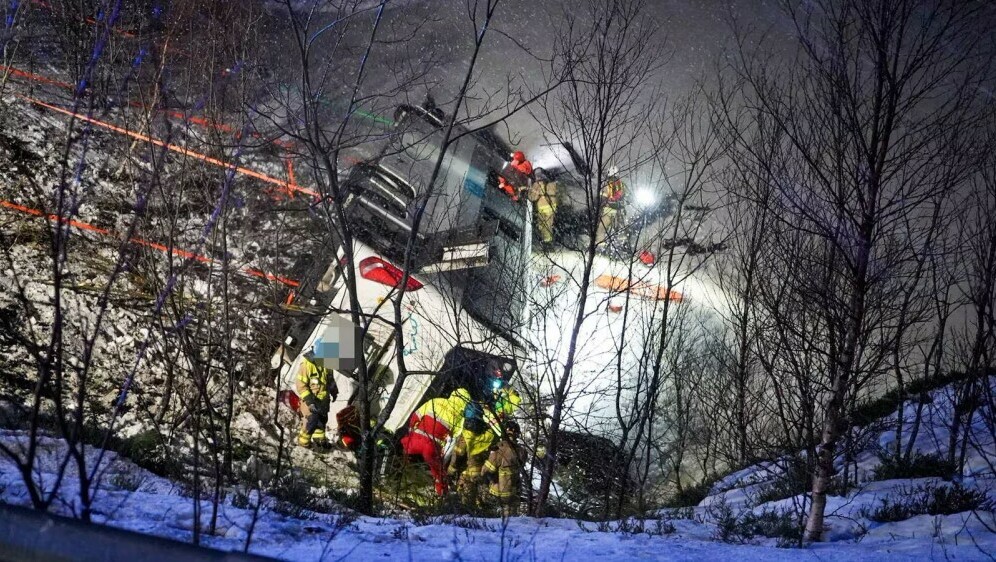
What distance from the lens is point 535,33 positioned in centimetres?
1975

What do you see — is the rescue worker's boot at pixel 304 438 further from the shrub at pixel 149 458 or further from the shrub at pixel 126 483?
the shrub at pixel 126 483

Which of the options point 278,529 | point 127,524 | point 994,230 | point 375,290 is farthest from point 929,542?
point 375,290

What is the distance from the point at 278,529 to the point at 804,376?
439 cm

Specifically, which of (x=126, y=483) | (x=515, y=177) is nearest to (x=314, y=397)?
(x=126, y=483)

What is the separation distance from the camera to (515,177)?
11.9 m

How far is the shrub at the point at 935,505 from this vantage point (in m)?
5.73

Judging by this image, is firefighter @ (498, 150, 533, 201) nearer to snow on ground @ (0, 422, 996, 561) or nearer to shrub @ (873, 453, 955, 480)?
shrub @ (873, 453, 955, 480)

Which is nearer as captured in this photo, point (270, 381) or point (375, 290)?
point (375, 290)

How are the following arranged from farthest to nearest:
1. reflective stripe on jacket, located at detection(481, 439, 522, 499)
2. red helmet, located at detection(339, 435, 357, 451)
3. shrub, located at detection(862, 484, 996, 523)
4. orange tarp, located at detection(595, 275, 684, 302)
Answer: red helmet, located at detection(339, 435, 357, 451), reflective stripe on jacket, located at detection(481, 439, 522, 499), orange tarp, located at detection(595, 275, 684, 302), shrub, located at detection(862, 484, 996, 523)

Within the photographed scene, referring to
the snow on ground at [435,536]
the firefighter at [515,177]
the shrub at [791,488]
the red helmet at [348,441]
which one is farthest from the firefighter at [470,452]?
the firefighter at [515,177]

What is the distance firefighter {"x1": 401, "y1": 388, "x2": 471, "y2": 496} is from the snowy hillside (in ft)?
8.20

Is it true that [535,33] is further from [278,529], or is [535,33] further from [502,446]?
[278,529]

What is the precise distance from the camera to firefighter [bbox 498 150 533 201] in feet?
36.6

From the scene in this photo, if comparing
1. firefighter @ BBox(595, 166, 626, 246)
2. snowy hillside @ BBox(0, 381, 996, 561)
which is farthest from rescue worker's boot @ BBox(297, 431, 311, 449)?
firefighter @ BBox(595, 166, 626, 246)
